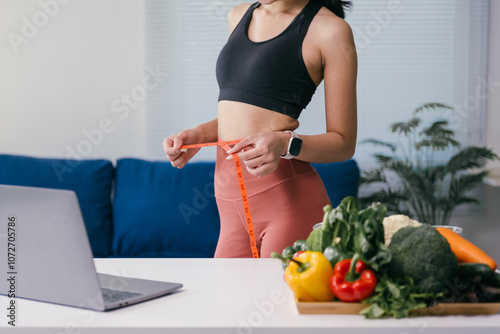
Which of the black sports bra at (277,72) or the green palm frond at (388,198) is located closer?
the black sports bra at (277,72)

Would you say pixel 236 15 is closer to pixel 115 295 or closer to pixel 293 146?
pixel 293 146

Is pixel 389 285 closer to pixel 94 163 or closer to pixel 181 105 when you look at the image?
pixel 94 163

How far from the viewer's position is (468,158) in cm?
381

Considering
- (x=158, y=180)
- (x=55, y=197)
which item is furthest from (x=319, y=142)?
(x=158, y=180)

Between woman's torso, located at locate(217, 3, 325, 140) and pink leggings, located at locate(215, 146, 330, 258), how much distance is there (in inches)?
4.7

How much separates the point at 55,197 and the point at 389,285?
0.63m

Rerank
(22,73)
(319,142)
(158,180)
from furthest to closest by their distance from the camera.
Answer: (22,73) < (158,180) < (319,142)

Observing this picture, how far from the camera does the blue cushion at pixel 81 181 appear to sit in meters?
3.55

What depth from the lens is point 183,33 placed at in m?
4.11

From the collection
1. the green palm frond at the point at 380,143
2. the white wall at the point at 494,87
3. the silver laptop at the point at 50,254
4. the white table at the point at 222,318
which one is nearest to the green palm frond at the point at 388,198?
the green palm frond at the point at 380,143

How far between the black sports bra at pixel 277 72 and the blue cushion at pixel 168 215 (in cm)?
176

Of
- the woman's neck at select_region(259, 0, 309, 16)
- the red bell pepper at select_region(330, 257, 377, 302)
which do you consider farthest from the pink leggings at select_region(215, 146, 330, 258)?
the red bell pepper at select_region(330, 257, 377, 302)

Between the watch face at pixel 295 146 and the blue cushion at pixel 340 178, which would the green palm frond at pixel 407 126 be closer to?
the blue cushion at pixel 340 178

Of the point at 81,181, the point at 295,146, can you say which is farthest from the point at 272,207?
the point at 81,181
